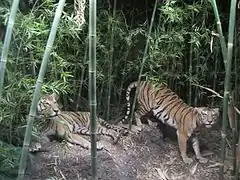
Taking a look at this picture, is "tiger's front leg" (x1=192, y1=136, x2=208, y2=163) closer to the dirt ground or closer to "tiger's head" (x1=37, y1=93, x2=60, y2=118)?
the dirt ground

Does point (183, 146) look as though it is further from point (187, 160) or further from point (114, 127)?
point (114, 127)

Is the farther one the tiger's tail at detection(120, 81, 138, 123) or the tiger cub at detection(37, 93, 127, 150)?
the tiger's tail at detection(120, 81, 138, 123)

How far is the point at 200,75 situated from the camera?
3.27 m

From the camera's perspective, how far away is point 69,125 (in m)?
2.93

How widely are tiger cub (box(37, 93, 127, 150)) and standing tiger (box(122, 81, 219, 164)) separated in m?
0.20

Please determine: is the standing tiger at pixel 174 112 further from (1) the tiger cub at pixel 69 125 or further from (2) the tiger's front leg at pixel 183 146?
(1) the tiger cub at pixel 69 125

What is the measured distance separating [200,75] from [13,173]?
1.53 metres

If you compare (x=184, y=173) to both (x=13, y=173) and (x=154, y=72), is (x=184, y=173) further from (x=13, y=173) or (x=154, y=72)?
(x=13, y=173)

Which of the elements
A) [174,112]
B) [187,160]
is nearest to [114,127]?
[174,112]

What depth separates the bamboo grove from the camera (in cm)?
246

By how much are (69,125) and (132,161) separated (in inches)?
18.8

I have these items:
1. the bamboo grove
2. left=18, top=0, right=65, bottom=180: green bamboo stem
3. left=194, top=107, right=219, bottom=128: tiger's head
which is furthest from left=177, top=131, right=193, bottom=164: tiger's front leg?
left=18, top=0, right=65, bottom=180: green bamboo stem

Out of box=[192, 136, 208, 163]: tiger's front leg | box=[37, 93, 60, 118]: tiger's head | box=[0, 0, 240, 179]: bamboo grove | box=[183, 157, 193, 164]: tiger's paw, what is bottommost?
box=[183, 157, 193, 164]: tiger's paw

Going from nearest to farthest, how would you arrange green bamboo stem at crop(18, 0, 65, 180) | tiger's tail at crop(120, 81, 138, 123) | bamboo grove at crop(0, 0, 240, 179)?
green bamboo stem at crop(18, 0, 65, 180)
bamboo grove at crop(0, 0, 240, 179)
tiger's tail at crop(120, 81, 138, 123)
